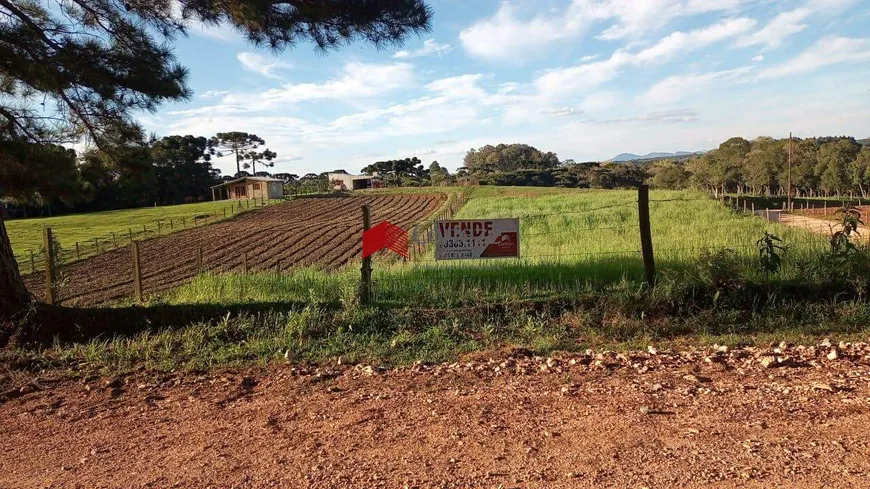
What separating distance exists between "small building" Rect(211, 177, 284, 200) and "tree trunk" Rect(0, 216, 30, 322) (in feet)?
188

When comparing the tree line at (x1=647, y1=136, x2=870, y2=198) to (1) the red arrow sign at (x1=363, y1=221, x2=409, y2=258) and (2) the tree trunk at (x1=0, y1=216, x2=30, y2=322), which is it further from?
(2) the tree trunk at (x1=0, y1=216, x2=30, y2=322)

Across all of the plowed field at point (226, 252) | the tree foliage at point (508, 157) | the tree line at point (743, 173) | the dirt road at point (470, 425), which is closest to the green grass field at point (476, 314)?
the dirt road at point (470, 425)

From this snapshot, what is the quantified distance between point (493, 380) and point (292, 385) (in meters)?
1.66

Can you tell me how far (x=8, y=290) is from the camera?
6.45 meters

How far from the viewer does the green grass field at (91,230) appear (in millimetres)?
30578

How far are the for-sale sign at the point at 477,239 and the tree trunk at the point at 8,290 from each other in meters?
4.99

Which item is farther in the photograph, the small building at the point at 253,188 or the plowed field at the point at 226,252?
the small building at the point at 253,188

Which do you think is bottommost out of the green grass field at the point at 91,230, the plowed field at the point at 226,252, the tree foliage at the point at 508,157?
the plowed field at the point at 226,252

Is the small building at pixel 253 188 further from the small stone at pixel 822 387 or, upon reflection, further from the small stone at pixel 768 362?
the small stone at pixel 822 387

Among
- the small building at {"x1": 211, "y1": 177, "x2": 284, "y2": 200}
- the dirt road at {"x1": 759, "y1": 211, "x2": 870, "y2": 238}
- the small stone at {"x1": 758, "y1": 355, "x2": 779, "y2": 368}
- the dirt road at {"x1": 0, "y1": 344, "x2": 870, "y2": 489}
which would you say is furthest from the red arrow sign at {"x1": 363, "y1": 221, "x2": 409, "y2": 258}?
the small building at {"x1": 211, "y1": 177, "x2": 284, "y2": 200}

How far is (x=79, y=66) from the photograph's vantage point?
6.58m

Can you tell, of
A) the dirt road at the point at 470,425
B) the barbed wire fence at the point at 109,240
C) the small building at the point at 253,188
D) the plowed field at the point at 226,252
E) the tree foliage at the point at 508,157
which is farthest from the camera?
the tree foliage at the point at 508,157

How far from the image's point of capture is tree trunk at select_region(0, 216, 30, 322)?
6.34m

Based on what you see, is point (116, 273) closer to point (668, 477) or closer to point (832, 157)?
point (668, 477)
